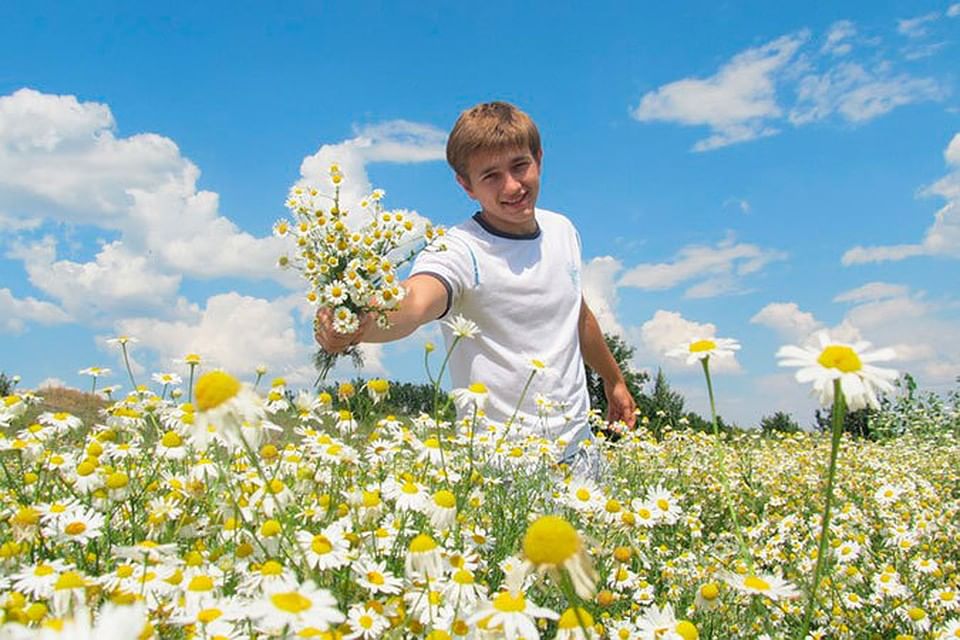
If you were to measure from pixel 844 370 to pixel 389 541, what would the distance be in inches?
53.3

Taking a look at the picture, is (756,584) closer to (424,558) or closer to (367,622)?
(424,558)

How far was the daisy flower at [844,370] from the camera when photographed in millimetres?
1432

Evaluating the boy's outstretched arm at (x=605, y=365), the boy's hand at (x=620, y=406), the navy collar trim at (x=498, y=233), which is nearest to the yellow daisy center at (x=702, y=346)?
the navy collar trim at (x=498, y=233)

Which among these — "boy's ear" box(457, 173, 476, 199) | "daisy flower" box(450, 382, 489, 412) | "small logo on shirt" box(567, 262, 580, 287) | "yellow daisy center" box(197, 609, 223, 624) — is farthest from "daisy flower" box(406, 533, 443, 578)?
"small logo on shirt" box(567, 262, 580, 287)

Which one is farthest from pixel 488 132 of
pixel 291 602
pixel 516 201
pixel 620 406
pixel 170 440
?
pixel 291 602

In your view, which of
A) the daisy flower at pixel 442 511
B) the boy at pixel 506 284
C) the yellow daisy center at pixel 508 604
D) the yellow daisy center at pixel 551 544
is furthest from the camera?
the boy at pixel 506 284

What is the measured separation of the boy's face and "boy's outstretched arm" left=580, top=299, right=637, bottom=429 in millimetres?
1071

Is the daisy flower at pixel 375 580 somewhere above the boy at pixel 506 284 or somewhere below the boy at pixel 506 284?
below

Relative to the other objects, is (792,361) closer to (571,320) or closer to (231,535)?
(231,535)

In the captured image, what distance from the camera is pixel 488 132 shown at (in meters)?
4.27

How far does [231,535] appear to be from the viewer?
2.21 metres

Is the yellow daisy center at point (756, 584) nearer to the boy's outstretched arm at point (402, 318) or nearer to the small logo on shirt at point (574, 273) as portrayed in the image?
the boy's outstretched arm at point (402, 318)

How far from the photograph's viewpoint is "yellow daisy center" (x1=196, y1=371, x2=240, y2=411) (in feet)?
4.69

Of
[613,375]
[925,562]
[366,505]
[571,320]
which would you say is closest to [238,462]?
[366,505]
